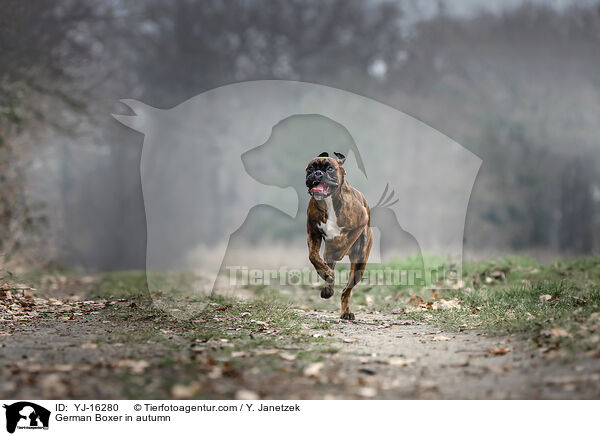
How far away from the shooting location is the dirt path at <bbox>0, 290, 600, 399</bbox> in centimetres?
372

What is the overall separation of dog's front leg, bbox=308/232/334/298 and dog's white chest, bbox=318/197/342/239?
0.35 ft

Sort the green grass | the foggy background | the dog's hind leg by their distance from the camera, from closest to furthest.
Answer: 1. the green grass
2. the dog's hind leg
3. the foggy background

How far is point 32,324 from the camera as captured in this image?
6.14 meters

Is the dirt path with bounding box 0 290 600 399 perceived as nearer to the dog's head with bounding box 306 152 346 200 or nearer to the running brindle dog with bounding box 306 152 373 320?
the running brindle dog with bounding box 306 152 373 320

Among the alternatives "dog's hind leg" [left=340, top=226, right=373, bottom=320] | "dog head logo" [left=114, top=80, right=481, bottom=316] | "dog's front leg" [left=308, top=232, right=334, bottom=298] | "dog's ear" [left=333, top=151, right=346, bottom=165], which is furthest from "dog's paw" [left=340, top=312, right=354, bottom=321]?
"dog head logo" [left=114, top=80, right=481, bottom=316]

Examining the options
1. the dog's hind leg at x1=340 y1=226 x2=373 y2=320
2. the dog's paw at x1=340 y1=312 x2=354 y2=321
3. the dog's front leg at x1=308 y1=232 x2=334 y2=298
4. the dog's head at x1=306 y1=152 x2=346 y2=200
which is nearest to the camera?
the dog's head at x1=306 y1=152 x2=346 y2=200

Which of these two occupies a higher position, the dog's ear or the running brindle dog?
the dog's ear

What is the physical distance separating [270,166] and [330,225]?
11440 mm

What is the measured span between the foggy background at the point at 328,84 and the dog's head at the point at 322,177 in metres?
10.7

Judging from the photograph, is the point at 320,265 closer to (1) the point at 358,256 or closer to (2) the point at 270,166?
(1) the point at 358,256

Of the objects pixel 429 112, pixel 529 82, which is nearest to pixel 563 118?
pixel 529 82

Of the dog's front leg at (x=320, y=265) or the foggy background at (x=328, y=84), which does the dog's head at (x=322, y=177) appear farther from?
the foggy background at (x=328, y=84)
